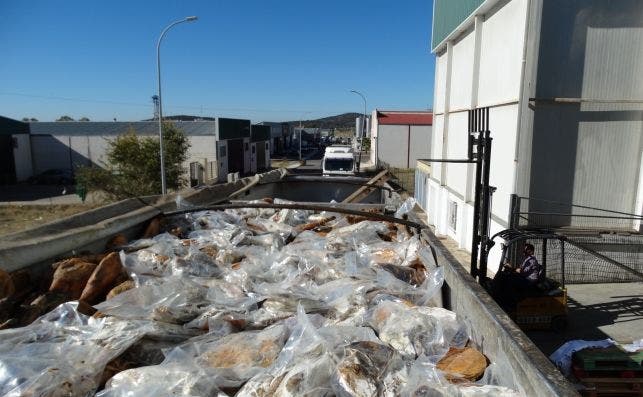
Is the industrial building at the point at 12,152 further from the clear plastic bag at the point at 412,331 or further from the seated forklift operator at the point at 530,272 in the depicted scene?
the clear plastic bag at the point at 412,331

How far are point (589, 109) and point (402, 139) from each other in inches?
1353

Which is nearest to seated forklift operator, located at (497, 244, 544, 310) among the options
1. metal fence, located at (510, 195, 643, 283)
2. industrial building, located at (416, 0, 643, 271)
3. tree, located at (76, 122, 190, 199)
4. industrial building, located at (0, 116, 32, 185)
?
industrial building, located at (416, 0, 643, 271)

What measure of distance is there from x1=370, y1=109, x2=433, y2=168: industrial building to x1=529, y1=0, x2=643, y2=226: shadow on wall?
3311 cm

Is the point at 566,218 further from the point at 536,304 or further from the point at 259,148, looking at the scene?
the point at 259,148

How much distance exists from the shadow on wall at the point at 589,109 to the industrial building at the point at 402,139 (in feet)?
109

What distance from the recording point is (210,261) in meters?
5.70

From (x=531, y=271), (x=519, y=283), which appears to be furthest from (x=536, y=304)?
(x=531, y=271)

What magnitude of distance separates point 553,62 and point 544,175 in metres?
2.69

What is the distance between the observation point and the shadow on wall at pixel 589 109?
11148mm

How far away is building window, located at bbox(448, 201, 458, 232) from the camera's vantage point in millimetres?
17177

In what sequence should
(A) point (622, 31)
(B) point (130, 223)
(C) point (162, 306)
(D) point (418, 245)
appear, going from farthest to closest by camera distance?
(A) point (622, 31) → (B) point (130, 223) → (D) point (418, 245) → (C) point (162, 306)

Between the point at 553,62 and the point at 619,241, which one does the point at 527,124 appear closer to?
the point at 553,62

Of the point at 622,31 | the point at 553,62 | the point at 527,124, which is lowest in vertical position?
the point at 527,124

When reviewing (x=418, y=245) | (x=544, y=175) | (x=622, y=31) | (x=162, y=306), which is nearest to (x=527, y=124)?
(x=544, y=175)
